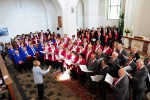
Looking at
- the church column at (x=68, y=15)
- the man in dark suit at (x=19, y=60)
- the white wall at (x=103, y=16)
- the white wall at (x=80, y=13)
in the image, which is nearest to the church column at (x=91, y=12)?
the white wall at (x=103, y=16)

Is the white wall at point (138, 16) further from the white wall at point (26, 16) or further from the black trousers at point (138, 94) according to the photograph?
the black trousers at point (138, 94)

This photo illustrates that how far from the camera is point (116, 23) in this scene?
14711 mm

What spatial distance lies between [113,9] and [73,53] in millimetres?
10310

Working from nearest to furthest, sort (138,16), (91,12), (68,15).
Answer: (138,16), (68,15), (91,12)

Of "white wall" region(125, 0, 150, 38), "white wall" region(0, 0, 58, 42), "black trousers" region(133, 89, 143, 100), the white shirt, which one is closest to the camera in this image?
"black trousers" region(133, 89, 143, 100)

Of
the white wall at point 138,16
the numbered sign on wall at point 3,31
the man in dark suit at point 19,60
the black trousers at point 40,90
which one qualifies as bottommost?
the black trousers at point 40,90

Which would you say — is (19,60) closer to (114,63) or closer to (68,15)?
(114,63)

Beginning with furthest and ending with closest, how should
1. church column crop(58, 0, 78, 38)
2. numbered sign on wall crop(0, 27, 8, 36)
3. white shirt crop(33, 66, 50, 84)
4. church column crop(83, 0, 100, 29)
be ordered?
1. church column crop(83, 0, 100, 29)
2. numbered sign on wall crop(0, 27, 8, 36)
3. church column crop(58, 0, 78, 38)
4. white shirt crop(33, 66, 50, 84)

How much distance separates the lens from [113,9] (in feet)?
48.3

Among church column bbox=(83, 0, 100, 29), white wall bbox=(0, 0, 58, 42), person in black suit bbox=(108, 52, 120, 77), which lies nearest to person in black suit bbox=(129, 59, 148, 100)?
person in black suit bbox=(108, 52, 120, 77)

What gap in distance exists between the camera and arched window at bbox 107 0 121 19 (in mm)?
14281

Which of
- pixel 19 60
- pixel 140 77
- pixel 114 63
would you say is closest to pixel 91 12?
pixel 19 60

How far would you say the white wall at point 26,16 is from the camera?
12891 millimetres

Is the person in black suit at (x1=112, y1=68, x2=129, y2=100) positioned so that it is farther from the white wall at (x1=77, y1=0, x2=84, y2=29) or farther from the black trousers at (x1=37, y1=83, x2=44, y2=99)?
the white wall at (x1=77, y1=0, x2=84, y2=29)
